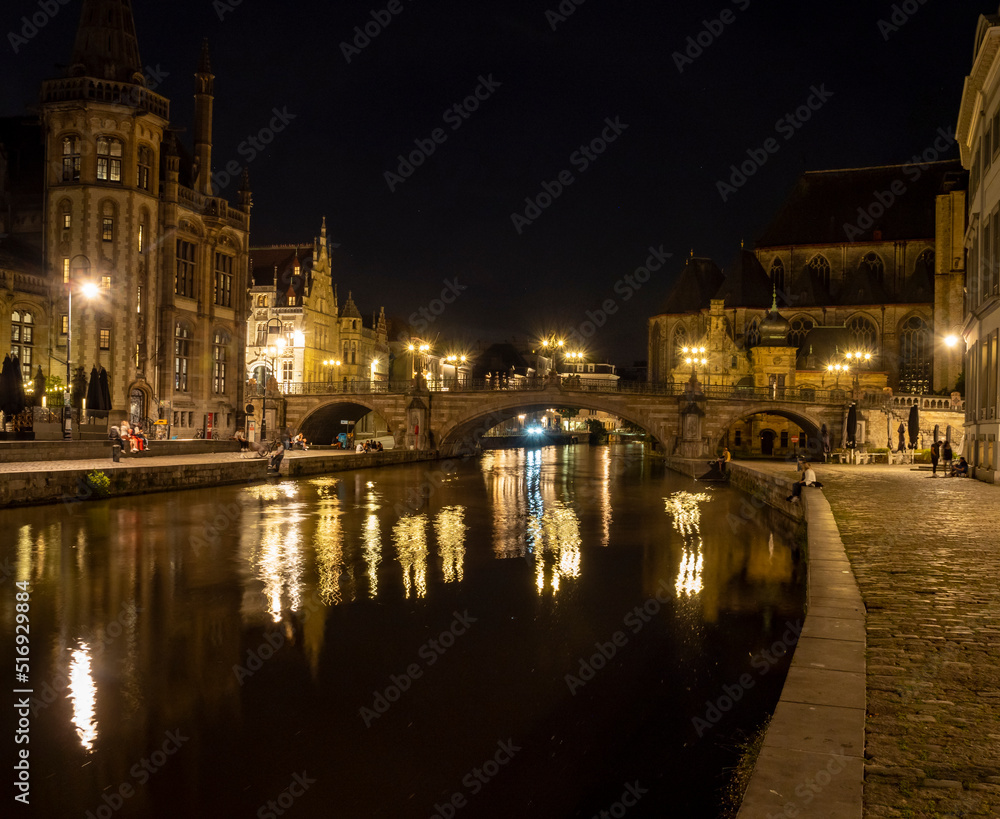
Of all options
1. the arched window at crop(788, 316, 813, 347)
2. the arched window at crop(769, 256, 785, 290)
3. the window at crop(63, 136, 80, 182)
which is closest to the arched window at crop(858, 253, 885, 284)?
the arched window at crop(769, 256, 785, 290)

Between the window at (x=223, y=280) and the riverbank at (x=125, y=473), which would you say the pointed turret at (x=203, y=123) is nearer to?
the window at (x=223, y=280)

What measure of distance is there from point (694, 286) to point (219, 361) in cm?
4524

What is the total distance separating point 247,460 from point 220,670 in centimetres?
2521

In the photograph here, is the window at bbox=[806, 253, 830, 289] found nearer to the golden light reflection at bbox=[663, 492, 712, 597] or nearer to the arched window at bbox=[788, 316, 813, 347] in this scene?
the arched window at bbox=[788, 316, 813, 347]

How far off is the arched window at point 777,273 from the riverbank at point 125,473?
4765 cm

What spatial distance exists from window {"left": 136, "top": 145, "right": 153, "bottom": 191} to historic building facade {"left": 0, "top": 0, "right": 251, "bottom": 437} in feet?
0.23

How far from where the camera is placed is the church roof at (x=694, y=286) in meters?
76.1

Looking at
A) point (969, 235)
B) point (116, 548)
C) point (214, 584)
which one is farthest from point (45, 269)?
point (969, 235)

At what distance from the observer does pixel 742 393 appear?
171 feet

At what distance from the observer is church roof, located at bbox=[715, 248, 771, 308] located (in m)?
70.2

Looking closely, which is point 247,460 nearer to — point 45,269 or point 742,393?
point 45,269

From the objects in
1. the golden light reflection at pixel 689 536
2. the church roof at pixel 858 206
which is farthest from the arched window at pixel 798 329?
the golden light reflection at pixel 689 536

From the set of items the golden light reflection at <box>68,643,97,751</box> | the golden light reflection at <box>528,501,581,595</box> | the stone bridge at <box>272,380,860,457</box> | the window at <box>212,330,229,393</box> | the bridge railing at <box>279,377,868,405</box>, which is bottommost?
the golden light reflection at <box>528,501,581,595</box>

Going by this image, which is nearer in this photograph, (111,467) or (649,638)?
(649,638)
